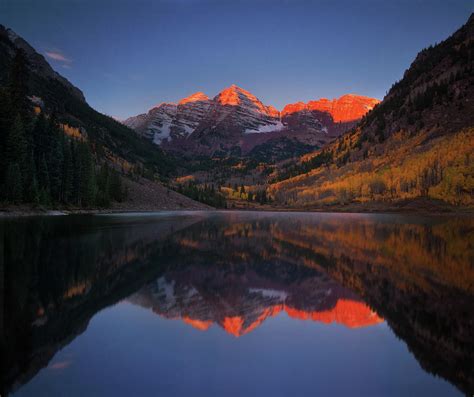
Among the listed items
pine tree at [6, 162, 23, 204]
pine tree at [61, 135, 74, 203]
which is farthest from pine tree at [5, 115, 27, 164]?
pine tree at [61, 135, 74, 203]

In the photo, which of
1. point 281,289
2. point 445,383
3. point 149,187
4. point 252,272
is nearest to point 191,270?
point 252,272

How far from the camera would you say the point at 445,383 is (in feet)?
27.7

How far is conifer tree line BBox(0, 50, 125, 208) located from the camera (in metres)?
69.5

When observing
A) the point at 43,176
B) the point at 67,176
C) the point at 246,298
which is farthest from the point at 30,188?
the point at 246,298

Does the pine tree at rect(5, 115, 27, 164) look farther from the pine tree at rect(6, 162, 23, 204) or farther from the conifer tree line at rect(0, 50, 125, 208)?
the pine tree at rect(6, 162, 23, 204)

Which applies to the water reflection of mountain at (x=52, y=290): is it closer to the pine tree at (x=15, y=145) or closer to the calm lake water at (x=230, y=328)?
the calm lake water at (x=230, y=328)

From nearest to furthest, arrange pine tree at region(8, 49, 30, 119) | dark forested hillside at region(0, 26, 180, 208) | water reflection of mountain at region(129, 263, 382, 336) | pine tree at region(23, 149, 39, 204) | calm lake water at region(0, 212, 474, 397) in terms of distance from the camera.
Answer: calm lake water at region(0, 212, 474, 397) → water reflection of mountain at region(129, 263, 382, 336) → dark forested hillside at region(0, 26, 180, 208) → pine tree at region(23, 149, 39, 204) → pine tree at region(8, 49, 30, 119)

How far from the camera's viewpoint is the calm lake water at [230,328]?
27.2 ft

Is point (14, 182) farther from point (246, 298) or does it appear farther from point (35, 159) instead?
point (246, 298)

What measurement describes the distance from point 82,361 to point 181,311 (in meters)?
5.03

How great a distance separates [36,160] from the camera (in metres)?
87.0

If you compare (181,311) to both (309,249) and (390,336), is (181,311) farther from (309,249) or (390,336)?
(309,249)

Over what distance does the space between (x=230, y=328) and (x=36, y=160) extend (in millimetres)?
89463

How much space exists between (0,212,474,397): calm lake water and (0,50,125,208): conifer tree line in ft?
181
